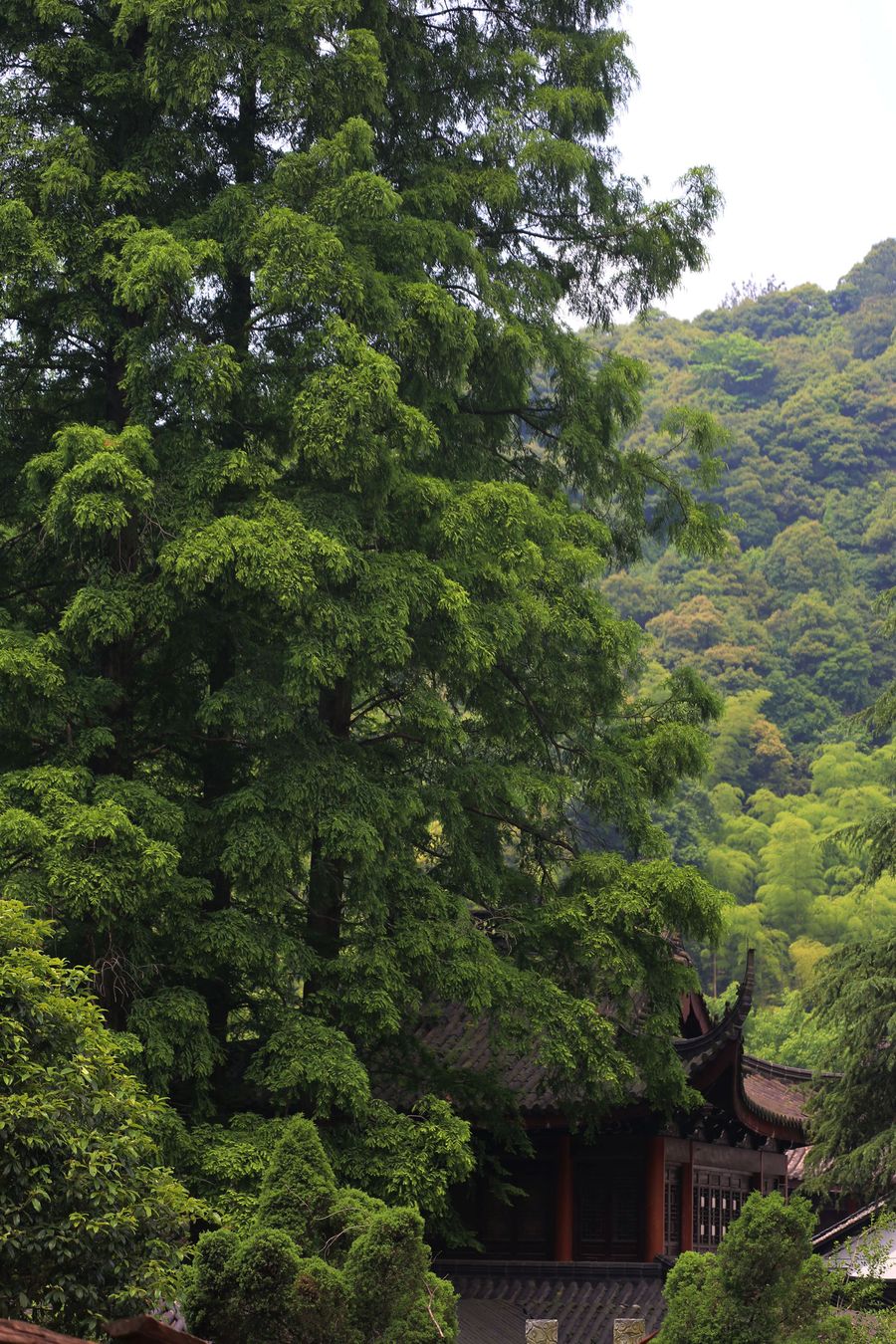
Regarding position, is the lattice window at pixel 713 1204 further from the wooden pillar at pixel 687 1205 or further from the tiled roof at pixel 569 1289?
the tiled roof at pixel 569 1289

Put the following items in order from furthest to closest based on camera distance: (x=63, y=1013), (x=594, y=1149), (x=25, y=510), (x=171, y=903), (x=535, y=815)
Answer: (x=594, y=1149), (x=535, y=815), (x=25, y=510), (x=171, y=903), (x=63, y=1013)

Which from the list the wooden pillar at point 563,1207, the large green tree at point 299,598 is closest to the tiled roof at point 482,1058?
the large green tree at point 299,598

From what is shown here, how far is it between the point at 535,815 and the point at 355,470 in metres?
3.75

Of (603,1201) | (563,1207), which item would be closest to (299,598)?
(563,1207)

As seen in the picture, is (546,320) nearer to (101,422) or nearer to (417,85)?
(417,85)

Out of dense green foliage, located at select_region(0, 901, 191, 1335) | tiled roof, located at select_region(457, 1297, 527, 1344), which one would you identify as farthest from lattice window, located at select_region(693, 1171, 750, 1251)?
dense green foliage, located at select_region(0, 901, 191, 1335)

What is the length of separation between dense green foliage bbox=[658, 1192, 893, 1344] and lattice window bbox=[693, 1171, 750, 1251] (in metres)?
8.43

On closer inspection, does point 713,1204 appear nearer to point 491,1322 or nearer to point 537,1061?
point 491,1322

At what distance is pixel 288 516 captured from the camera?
12922 millimetres

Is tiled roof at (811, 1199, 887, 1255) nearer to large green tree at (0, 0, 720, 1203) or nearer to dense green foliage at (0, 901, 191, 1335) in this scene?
large green tree at (0, 0, 720, 1203)

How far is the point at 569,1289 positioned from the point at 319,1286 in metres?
8.43

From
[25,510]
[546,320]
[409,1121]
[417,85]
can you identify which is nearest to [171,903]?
[409,1121]

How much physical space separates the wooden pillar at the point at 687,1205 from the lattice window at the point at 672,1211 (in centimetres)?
4

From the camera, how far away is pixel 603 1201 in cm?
1617
